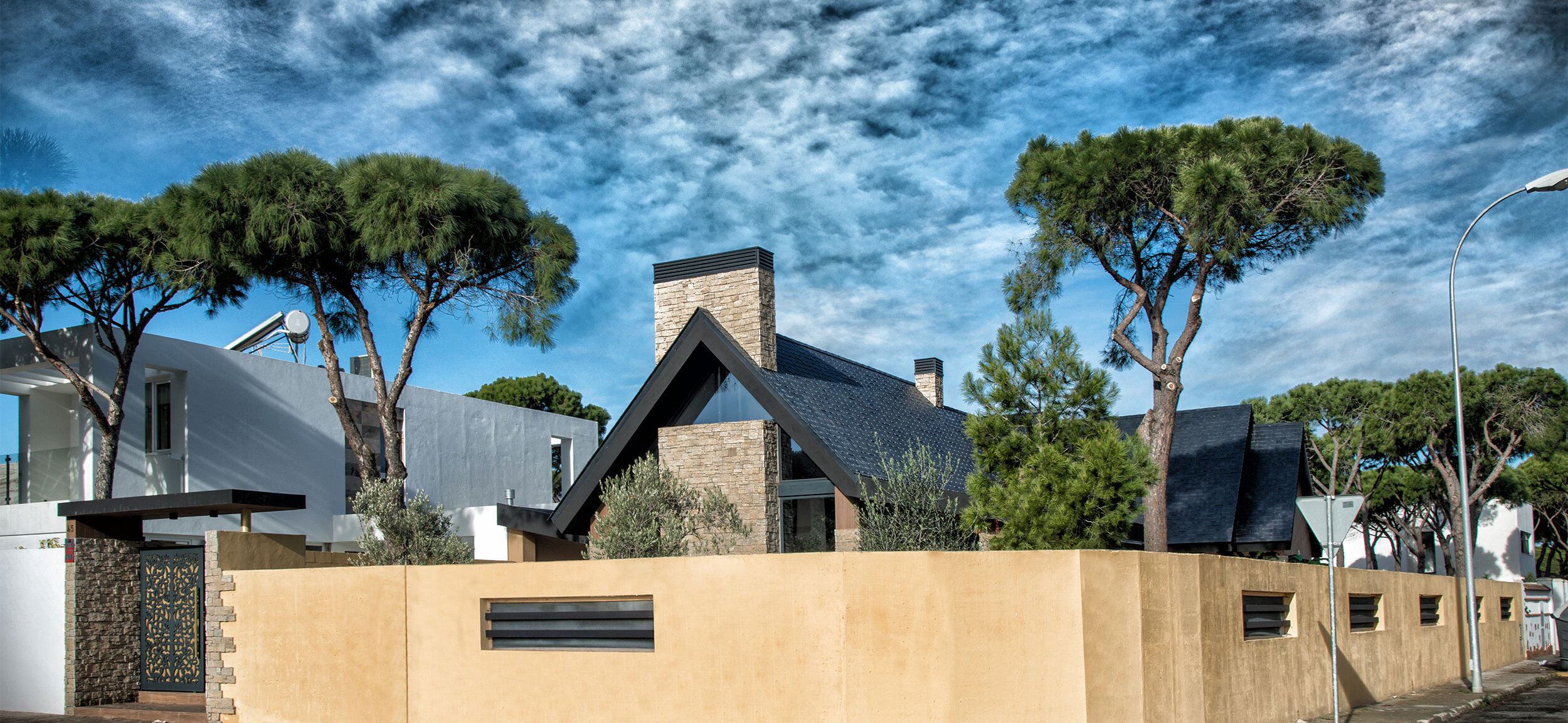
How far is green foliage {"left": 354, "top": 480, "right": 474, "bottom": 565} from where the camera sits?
58.0ft

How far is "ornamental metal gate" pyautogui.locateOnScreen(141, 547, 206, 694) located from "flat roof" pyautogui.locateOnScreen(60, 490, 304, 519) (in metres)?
0.57

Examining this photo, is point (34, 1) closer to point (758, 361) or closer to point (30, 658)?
point (30, 658)

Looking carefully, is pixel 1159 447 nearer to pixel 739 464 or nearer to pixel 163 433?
pixel 739 464

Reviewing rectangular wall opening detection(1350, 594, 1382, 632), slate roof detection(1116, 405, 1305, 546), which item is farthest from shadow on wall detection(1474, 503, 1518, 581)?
rectangular wall opening detection(1350, 594, 1382, 632)

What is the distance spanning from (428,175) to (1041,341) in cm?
1150

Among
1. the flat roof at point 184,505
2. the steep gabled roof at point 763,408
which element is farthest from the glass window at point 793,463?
the flat roof at point 184,505

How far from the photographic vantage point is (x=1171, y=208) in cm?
2358

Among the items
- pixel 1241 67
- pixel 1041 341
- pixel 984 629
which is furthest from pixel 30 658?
pixel 1241 67

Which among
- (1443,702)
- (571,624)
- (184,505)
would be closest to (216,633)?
(184,505)

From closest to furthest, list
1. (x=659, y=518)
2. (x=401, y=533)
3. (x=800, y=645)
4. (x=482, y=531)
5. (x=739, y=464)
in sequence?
(x=800, y=645) → (x=659, y=518) → (x=401, y=533) → (x=739, y=464) → (x=482, y=531)

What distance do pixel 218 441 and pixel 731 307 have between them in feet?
40.3

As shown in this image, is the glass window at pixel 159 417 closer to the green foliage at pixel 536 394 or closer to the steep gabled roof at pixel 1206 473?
the steep gabled roof at pixel 1206 473

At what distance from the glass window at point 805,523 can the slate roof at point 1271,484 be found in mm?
13009

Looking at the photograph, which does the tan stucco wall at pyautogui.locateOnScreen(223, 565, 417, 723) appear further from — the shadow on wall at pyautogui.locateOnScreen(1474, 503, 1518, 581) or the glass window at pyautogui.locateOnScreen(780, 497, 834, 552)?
the shadow on wall at pyautogui.locateOnScreen(1474, 503, 1518, 581)
